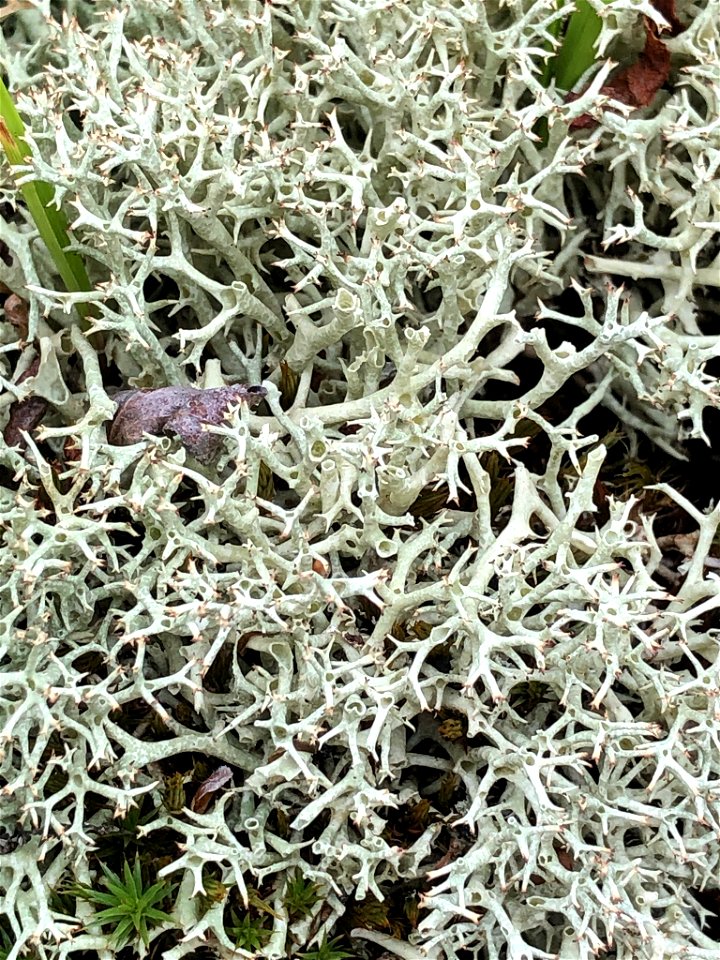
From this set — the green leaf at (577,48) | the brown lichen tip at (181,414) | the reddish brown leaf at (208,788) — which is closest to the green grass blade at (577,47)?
the green leaf at (577,48)

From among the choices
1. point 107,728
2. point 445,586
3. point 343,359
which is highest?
point 343,359

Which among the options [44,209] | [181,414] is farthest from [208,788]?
[44,209]

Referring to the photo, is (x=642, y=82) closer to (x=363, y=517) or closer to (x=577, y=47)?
(x=577, y=47)

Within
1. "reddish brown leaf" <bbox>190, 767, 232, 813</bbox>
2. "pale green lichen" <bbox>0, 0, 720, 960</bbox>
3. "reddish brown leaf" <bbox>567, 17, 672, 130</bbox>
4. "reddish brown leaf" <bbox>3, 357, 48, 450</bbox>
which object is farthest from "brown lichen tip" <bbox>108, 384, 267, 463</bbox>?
"reddish brown leaf" <bbox>567, 17, 672, 130</bbox>

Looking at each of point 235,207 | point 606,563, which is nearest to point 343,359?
point 235,207

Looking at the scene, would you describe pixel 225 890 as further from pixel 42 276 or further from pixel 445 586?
pixel 42 276

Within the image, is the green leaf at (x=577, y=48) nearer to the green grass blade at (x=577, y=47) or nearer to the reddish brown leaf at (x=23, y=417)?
the green grass blade at (x=577, y=47)

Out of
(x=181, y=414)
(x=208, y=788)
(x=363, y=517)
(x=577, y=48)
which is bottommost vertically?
(x=208, y=788)
